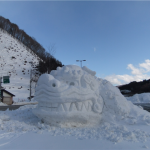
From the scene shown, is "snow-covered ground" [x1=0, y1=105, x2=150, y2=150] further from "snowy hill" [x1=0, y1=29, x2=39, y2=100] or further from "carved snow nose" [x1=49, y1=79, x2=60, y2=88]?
"snowy hill" [x1=0, y1=29, x2=39, y2=100]

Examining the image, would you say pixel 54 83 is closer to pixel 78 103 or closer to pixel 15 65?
pixel 78 103

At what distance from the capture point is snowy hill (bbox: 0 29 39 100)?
24.0m

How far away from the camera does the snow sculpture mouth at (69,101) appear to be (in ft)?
12.2

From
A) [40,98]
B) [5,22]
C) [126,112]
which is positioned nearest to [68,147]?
[40,98]

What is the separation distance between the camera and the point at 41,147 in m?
2.47

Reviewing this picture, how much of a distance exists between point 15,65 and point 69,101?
105 ft

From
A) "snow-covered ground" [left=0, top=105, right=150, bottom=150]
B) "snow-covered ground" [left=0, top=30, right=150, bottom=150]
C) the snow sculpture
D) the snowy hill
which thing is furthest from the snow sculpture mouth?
the snowy hill

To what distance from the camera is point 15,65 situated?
32031 millimetres

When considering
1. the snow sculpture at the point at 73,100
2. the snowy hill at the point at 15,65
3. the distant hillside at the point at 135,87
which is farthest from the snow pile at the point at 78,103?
the distant hillside at the point at 135,87

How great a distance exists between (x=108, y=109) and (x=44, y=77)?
7.47 ft

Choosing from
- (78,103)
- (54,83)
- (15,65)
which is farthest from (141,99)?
(15,65)

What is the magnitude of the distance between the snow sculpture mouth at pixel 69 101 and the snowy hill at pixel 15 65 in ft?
62.9

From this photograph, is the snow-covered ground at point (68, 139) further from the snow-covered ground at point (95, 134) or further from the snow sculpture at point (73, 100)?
the snow sculpture at point (73, 100)

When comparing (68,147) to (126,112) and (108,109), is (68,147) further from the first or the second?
(126,112)
